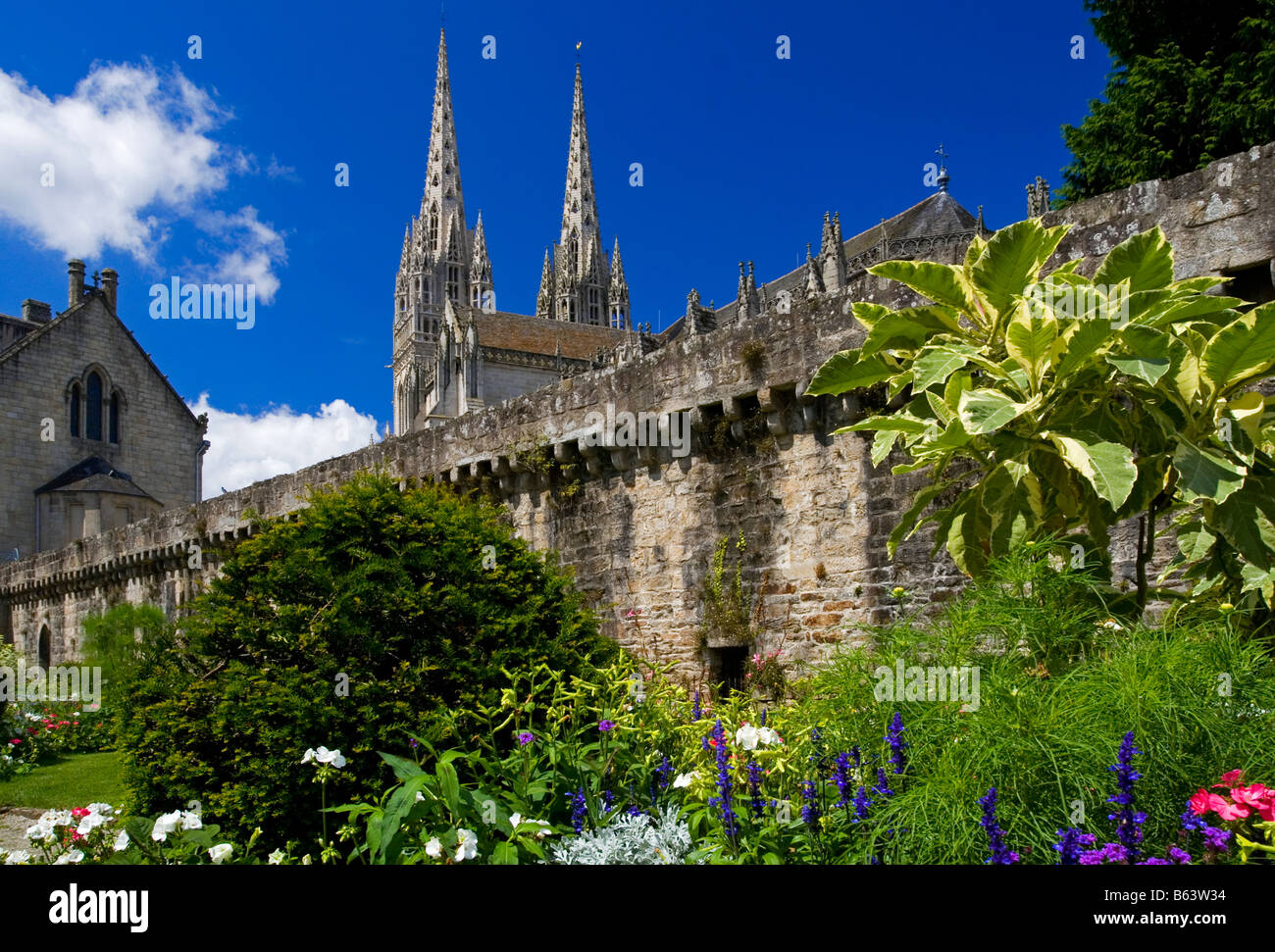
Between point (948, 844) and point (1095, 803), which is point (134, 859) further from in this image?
point (1095, 803)

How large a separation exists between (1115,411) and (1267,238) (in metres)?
2.10

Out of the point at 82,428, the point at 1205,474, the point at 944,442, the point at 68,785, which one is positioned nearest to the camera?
the point at 1205,474

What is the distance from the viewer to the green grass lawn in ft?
33.7

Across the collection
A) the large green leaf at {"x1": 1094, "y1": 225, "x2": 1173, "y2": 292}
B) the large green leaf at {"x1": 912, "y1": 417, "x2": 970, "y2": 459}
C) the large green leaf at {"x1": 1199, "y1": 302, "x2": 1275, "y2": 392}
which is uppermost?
the large green leaf at {"x1": 1094, "y1": 225, "x2": 1173, "y2": 292}

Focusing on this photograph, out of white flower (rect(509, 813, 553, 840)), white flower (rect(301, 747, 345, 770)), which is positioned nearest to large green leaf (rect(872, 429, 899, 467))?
white flower (rect(509, 813, 553, 840))

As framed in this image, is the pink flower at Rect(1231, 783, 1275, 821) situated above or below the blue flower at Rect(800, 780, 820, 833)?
above

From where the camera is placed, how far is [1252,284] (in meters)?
6.19

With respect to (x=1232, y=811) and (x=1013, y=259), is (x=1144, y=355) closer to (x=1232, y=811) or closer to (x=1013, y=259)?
(x=1013, y=259)

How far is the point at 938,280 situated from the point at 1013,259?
0.39 m

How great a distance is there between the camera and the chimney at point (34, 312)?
125ft

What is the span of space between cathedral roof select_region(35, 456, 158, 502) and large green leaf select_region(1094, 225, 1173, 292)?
3463 cm

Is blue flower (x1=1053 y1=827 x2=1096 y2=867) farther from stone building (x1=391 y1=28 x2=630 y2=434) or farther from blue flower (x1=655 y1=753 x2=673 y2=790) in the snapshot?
stone building (x1=391 y1=28 x2=630 y2=434)

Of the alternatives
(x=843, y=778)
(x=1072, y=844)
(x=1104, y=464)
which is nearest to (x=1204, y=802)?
(x=1072, y=844)
